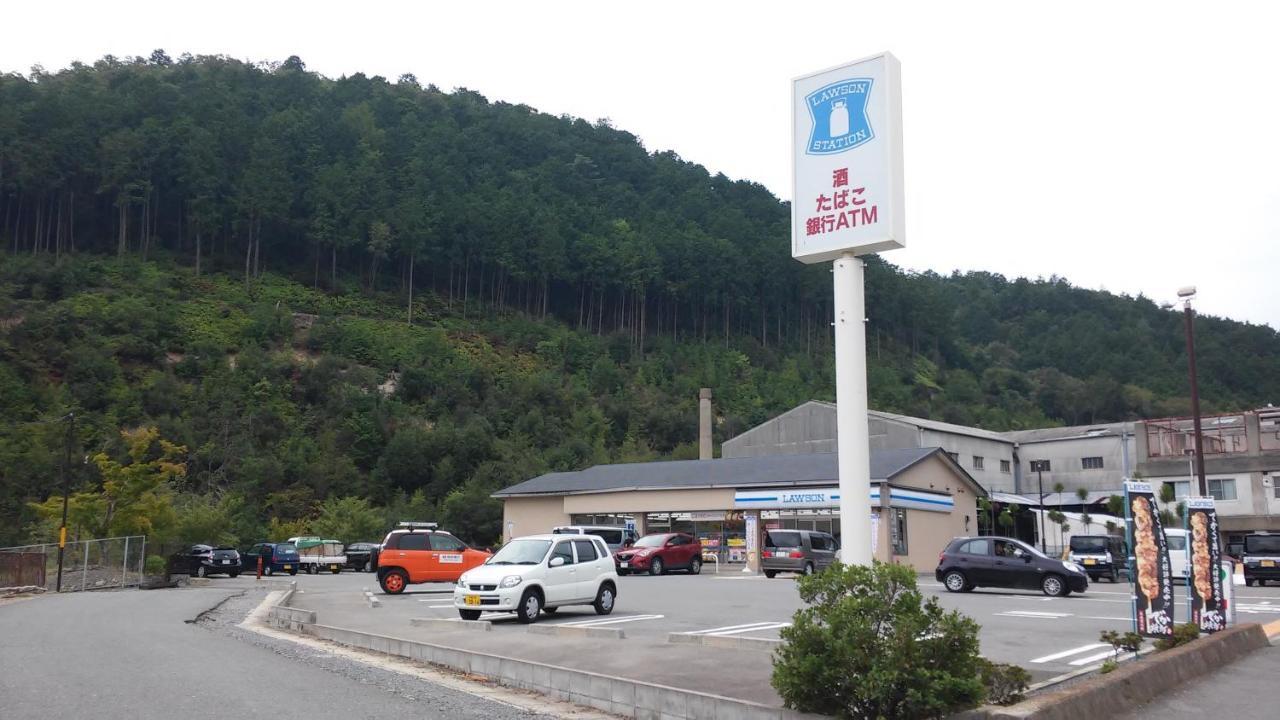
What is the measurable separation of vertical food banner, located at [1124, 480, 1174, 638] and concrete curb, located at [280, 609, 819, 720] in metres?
6.81

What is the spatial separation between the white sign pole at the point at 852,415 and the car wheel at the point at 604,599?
9.13 m

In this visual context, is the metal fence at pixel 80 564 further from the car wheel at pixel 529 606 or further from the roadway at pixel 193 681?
the car wheel at pixel 529 606

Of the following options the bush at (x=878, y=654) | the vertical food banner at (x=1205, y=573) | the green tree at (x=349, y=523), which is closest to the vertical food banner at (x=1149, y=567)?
the vertical food banner at (x=1205, y=573)

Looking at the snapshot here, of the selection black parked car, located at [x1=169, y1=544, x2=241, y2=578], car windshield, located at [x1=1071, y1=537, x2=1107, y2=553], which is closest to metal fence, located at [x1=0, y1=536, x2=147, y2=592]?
black parked car, located at [x1=169, y1=544, x2=241, y2=578]

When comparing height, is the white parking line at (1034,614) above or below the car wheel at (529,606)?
below

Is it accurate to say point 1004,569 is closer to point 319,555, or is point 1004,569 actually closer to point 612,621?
point 612,621

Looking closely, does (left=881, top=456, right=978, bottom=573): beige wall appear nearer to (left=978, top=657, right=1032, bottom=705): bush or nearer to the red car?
the red car

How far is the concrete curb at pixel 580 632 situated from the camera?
1334cm

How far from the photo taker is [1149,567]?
38.5 feet

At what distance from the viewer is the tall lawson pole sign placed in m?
9.59

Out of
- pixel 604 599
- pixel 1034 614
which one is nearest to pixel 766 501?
pixel 1034 614

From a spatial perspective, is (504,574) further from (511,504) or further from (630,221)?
(630,221)

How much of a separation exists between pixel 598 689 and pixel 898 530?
30.4m

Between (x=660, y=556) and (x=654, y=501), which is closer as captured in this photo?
(x=660, y=556)
